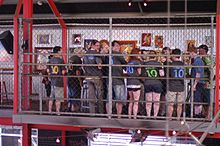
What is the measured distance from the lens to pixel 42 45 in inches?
468

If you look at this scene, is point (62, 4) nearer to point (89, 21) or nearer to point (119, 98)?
point (89, 21)

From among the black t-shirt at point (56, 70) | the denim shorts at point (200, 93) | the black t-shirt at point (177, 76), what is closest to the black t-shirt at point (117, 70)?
the black t-shirt at point (177, 76)

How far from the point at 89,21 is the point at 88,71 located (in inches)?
203

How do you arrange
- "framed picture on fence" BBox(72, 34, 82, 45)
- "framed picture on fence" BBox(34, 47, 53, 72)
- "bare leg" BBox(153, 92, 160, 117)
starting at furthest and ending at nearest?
"framed picture on fence" BBox(72, 34, 82, 45) → "framed picture on fence" BBox(34, 47, 53, 72) → "bare leg" BBox(153, 92, 160, 117)

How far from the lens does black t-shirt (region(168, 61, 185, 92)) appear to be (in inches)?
260

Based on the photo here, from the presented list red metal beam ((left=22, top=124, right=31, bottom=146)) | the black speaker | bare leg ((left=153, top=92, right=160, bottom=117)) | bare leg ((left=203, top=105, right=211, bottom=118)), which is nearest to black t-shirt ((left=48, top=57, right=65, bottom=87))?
red metal beam ((left=22, top=124, right=31, bottom=146))

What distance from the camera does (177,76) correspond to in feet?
21.8

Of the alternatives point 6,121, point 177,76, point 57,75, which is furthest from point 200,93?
point 6,121

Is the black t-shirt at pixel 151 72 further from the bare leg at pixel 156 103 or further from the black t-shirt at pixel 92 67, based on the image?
the black t-shirt at pixel 92 67

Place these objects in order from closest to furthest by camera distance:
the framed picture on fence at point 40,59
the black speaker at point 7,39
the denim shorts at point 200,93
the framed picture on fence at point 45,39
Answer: the denim shorts at point 200,93
the framed picture on fence at point 40,59
the black speaker at point 7,39
the framed picture on fence at point 45,39

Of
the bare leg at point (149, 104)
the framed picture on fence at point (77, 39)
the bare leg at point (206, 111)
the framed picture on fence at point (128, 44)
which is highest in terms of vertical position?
the framed picture on fence at point (77, 39)

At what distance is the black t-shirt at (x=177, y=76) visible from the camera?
662 centimetres

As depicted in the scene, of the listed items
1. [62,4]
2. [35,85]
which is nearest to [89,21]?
[62,4]

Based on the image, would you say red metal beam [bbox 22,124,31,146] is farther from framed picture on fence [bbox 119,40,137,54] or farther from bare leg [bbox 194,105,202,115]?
framed picture on fence [bbox 119,40,137,54]
